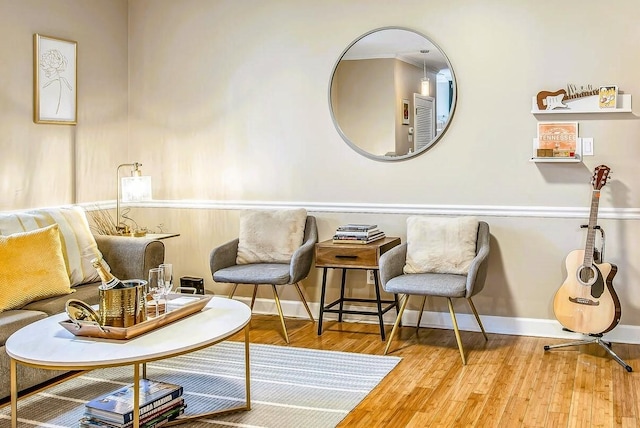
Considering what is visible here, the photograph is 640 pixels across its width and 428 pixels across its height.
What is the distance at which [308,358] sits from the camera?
404 cm

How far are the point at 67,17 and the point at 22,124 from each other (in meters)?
0.88

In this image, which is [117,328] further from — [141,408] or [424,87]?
[424,87]

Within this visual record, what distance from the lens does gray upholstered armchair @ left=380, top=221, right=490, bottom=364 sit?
3.98 metres

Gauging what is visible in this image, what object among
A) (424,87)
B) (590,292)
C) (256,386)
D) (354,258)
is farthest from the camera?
(424,87)

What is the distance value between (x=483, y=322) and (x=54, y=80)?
3.36 m

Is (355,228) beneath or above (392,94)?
beneath

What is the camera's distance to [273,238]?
4.88 meters

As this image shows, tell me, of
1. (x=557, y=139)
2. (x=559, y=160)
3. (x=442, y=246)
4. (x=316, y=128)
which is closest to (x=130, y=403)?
(x=442, y=246)

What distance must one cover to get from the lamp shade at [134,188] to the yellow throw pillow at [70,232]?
583 millimetres

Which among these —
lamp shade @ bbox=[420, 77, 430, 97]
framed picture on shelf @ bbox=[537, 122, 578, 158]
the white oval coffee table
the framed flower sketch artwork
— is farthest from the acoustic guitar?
the framed flower sketch artwork

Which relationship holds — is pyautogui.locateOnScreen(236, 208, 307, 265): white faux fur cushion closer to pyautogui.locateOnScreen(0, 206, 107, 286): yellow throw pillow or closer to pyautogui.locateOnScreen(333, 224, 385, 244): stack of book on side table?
pyautogui.locateOnScreen(333, 224, 385, 244): stack of book on side table

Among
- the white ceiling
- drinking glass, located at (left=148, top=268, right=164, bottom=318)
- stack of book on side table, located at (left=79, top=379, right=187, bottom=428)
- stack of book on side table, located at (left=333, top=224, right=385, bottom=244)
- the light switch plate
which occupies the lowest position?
stack of book on side table, located at (left=79, top=379, right=187, bottom=428)

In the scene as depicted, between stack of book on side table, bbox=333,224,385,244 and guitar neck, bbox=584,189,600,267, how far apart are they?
1.32m

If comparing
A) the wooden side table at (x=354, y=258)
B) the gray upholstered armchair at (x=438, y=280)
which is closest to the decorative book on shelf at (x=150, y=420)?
the gray upholstered armchair at (x=438, y=280)
